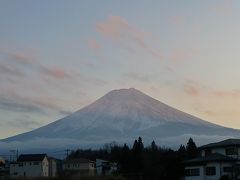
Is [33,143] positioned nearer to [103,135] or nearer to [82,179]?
[103,135]

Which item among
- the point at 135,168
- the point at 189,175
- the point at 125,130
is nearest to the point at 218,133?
the point at 125,130

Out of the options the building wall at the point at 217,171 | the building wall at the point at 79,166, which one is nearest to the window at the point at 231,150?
the building wall at the point at 217,171

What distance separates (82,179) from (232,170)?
38.6 feet

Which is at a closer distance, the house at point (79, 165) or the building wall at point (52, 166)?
the house at point (79, 165)

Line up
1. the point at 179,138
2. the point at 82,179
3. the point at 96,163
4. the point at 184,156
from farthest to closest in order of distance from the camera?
the point at 179,138 → the point at 96,163 → the point at 184,156 → the point at 82,179

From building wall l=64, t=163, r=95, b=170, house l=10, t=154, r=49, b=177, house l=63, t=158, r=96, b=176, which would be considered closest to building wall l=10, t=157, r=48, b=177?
house l=10, t=154, r=49, b=177

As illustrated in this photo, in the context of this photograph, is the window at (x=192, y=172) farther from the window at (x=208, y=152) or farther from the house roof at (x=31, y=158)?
the house roof at (x=31, y=158)

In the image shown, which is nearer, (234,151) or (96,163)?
(234,151)

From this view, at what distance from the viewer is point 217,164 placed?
1593 inches

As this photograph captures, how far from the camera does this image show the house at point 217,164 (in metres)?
40.4

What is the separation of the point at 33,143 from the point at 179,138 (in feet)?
168

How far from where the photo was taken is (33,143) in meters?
173

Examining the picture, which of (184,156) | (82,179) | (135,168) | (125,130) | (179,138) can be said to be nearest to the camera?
(82,179)

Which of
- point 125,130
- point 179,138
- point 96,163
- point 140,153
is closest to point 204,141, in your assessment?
point 179,138
